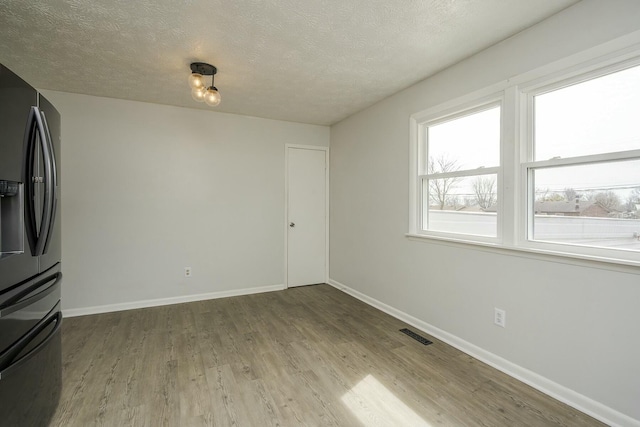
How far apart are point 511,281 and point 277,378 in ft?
6.09

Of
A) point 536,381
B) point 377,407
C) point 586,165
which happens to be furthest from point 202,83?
point 536,381

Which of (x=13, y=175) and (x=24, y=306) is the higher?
(x=13, y=175)

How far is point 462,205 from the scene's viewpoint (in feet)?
8.82

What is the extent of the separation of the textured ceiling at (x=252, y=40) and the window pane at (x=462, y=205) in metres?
1.05

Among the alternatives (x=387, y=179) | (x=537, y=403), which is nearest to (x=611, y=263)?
(x=537, y=403)

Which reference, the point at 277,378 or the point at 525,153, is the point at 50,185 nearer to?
the point at 277,378

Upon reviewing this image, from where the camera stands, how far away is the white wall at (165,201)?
3.33 m

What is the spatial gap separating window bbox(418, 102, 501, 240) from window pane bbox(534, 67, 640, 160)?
339 millimetres

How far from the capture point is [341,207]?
439 cm

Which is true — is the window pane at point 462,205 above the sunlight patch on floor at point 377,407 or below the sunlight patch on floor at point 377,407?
above

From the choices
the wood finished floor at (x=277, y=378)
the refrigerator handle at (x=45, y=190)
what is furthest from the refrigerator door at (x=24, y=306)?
the wood finished floor at (x=277, y=378)

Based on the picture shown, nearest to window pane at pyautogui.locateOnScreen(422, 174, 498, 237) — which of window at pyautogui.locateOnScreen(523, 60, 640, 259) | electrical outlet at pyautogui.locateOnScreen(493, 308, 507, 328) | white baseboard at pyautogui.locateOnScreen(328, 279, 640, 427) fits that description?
window at pyautogui.locateOnScreen(523, 60, 640, 259)

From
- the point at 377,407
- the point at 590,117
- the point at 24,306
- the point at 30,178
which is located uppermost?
the point at 590,117

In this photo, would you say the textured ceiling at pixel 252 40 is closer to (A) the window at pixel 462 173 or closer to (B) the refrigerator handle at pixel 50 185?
(A) the window at pixel 462 173
